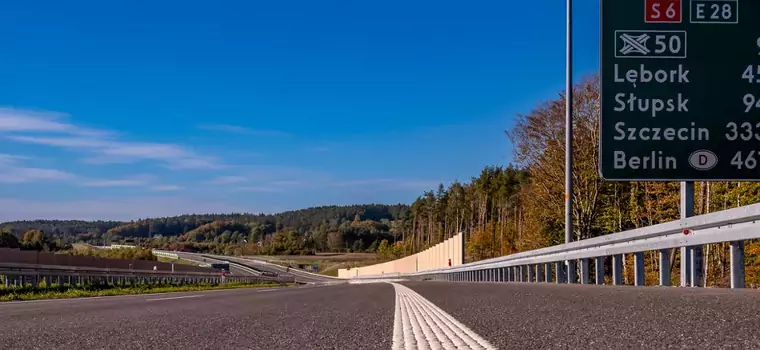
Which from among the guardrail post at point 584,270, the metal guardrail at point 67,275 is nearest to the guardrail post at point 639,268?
the guardrail post at point 584,270

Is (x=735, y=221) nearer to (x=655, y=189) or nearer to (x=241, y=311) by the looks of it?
(x=241, y=311)

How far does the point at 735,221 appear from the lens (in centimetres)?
910

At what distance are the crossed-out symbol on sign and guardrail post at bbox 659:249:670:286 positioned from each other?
10.2 feet

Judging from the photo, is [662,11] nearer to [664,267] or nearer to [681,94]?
[681,94]

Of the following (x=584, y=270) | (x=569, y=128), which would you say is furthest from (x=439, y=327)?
(x=569, y=128)

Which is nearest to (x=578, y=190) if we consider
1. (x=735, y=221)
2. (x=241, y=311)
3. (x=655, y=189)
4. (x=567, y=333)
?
(x=655, y=189)

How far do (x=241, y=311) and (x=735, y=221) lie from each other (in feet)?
19.0

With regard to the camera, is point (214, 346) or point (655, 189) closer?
point (214, 346)

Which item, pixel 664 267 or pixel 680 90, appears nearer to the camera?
pixel 680 90

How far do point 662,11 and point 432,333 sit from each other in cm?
845

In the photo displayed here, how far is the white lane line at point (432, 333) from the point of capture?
461 centimetres

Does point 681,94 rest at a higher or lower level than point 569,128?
lower

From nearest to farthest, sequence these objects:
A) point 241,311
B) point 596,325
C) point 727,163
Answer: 1. point 596,325
2. point 241,311
3. point 727,163

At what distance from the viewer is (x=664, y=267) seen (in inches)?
475
